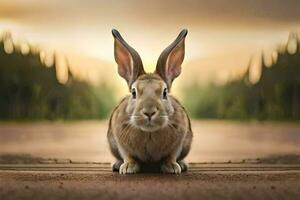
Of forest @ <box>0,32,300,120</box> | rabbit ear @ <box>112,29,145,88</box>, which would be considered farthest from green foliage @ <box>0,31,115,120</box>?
rabbit ear @ <box>112,29,145,88</box>

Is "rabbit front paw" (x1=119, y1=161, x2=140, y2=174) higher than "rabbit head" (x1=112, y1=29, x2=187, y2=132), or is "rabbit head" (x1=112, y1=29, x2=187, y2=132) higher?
"rabbit head" (x1=112, y1=29, x2=187, y2=132)

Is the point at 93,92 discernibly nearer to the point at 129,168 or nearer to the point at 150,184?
the point at 129,168

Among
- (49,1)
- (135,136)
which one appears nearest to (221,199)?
(135,136)

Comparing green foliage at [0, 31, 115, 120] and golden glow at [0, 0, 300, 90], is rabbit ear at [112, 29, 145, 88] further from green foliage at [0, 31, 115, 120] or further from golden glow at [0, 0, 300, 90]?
green foliage at [0, 31, 115, 120]

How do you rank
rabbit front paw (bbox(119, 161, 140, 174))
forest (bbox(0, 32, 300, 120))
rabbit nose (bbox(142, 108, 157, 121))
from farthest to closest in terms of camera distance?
forest (bbox(0, 32, 300, 120)), rabbit front paw (bbox(119, 161, 140, 174)), rabbit nose (bbox(142, 108, 157, 121))

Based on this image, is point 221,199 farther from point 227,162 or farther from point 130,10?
point 130,10

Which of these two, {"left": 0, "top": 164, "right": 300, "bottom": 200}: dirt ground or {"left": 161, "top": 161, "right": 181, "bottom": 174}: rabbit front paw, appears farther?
{"left": 161, "top": 161, "right": 181, "bottom": 174}: rabbit front paw

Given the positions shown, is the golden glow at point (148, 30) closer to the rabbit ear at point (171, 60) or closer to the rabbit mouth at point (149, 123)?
the rabbit ear at point (171, 60)

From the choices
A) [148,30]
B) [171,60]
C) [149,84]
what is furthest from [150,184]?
[148,30]
